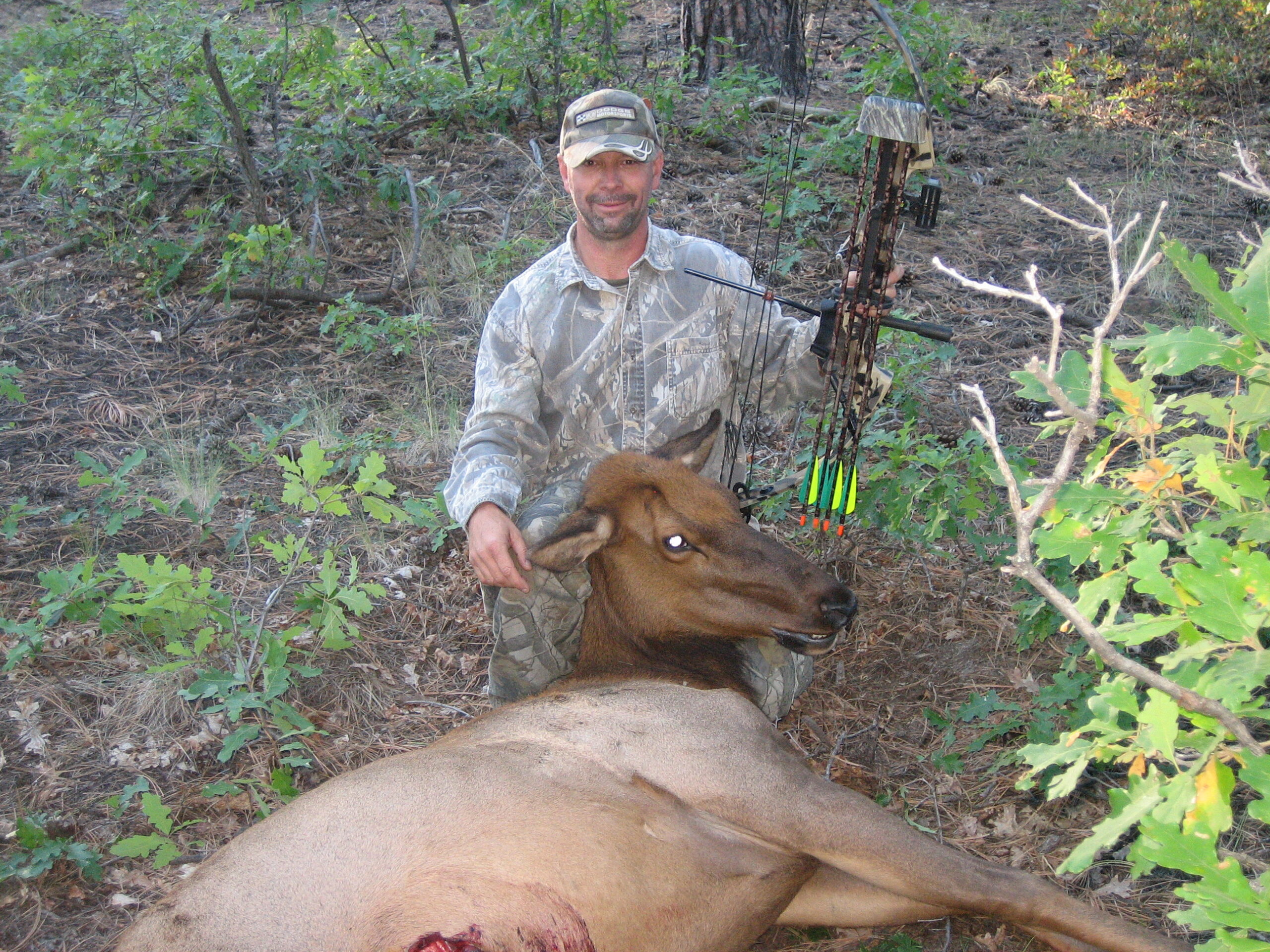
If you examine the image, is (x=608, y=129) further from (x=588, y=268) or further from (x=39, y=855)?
(x=39, y=855)

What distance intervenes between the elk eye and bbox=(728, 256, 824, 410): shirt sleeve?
3.16 feet

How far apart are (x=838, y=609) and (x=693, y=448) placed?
1.05 m

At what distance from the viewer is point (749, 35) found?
35.1ft

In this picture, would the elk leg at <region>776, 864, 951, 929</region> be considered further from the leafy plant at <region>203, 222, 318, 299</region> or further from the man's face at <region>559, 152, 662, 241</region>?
the leafy plant at <region>203, 222, 318, 299</region>

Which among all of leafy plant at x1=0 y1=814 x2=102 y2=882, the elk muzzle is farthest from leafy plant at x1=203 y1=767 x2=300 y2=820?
the elk muzzle

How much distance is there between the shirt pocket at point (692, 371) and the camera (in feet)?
17.1

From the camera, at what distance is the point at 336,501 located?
4.99 meters

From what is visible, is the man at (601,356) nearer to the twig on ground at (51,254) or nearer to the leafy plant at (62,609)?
the leafy plant at (62,609)

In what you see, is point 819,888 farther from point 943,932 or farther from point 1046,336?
point 1046,336

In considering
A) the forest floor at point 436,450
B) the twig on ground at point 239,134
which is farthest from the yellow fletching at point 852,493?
the twig on ground at point 239,134

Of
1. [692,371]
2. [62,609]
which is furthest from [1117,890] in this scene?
[62,609]

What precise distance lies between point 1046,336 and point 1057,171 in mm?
2724

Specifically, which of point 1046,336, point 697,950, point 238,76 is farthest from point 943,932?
point 238,76

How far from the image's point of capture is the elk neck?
4.61 m
